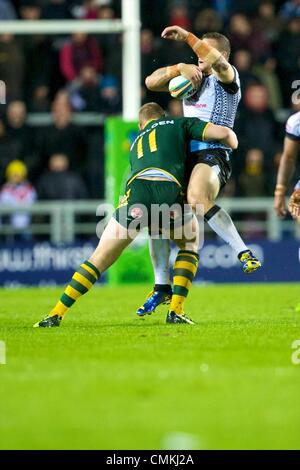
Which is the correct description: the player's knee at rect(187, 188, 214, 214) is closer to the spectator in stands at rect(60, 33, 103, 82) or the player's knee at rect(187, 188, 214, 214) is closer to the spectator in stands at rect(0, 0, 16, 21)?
the spectator in stands at rect(60, 33, 103, 82)

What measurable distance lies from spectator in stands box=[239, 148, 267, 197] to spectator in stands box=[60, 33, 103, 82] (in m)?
2.91

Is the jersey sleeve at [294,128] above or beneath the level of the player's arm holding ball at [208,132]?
above

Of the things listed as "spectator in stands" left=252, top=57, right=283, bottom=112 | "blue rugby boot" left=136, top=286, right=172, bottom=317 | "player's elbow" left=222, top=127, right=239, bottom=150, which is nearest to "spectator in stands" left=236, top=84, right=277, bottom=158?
"spectator in stands" left=252, top=57, right=283, bottom=112

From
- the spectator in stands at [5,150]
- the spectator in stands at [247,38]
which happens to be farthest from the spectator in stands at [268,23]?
the spectator in stands at [5,150]

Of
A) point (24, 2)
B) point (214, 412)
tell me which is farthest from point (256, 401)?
point (24, 2)

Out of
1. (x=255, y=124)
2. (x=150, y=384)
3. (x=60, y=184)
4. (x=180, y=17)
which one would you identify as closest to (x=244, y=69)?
(x=255, y=124)

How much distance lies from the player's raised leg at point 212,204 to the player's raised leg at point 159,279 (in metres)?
0.74

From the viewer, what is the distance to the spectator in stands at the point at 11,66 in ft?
57.3

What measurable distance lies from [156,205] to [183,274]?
635 millimetres

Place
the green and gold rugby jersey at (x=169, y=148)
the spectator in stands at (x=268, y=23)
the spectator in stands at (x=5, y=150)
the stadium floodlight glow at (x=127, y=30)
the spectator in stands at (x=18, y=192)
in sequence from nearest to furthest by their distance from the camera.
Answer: the green and gold rugby jersey at (x=169, y=148)
the stadium floodlight glow at (x=127, y=30)
the spectator in stands at (x=18, y=192)
the spectator in stands at (x=5, y=150)
the spectator in stands at (x=268, y=23)

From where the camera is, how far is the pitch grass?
4668 mm

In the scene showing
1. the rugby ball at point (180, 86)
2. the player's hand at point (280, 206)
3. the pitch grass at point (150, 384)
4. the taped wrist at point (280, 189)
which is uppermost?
the rugby ball at point (180, 86)

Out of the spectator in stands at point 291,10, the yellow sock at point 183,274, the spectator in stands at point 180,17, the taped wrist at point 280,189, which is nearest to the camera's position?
the yellow sock at point 183,274

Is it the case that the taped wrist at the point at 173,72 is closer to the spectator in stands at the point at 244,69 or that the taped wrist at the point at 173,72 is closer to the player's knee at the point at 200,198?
the player's knee at the point at 200,198
